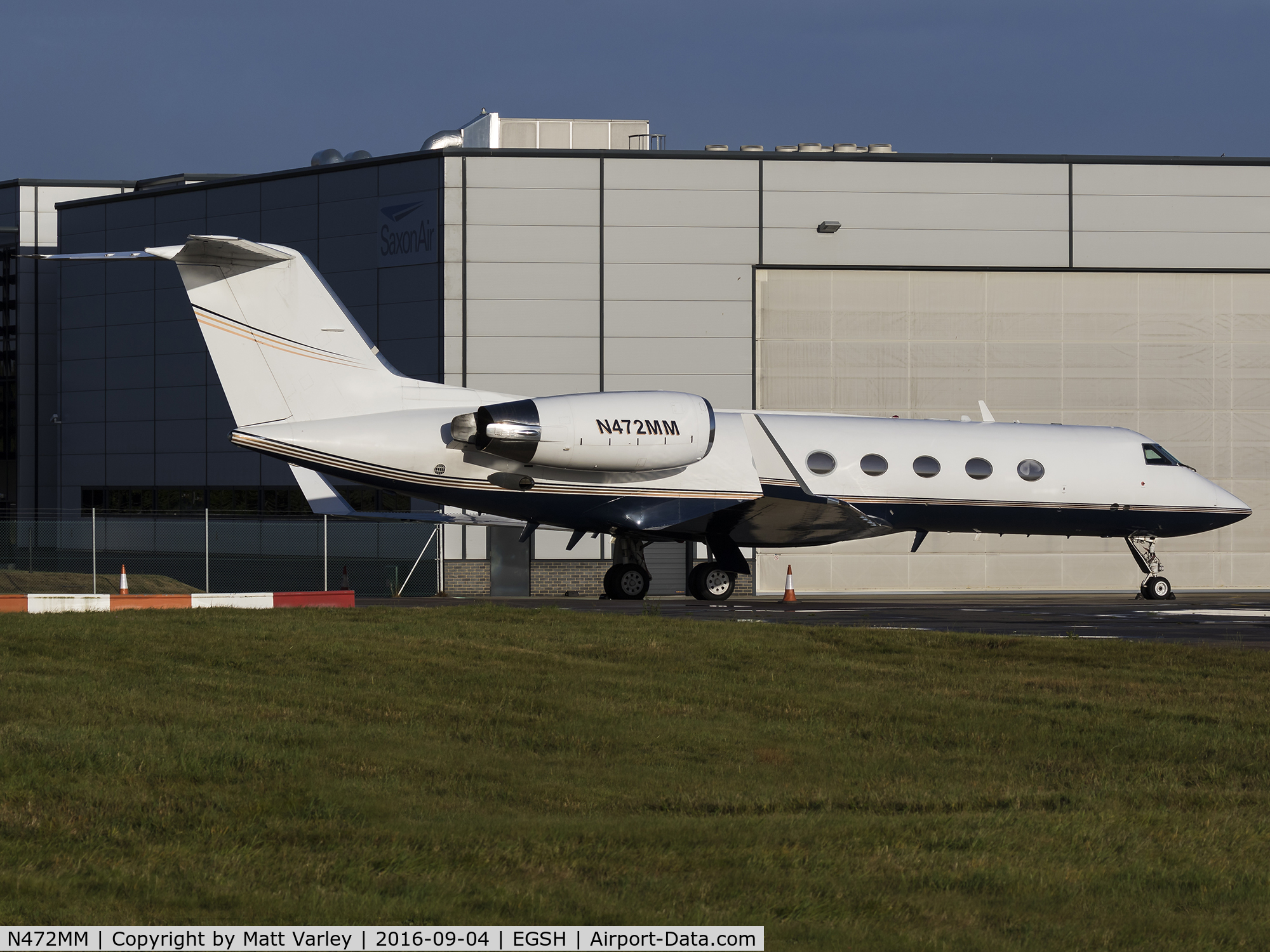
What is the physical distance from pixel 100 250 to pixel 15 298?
1495 cm

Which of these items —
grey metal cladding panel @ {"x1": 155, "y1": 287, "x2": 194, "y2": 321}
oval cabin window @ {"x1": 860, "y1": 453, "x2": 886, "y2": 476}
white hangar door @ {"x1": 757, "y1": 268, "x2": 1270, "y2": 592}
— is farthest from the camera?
grey metal cladding panel @ {"x1": 155, "y1": 287, "x2": 194, "y2": 321}

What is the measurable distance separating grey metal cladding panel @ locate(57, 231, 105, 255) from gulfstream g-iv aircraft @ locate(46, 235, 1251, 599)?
72.5ft

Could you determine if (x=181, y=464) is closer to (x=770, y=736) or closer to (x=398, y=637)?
(x=398, y=637)

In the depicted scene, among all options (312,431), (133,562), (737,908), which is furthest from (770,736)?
(133,562)

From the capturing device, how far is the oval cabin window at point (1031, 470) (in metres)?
24.0

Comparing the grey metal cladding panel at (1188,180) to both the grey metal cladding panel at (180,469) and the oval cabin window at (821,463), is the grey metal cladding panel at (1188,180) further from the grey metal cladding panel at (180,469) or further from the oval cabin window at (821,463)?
the grey metal cladding panel at (180,469)

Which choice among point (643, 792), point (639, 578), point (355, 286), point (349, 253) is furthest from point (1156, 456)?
point (349, 253)

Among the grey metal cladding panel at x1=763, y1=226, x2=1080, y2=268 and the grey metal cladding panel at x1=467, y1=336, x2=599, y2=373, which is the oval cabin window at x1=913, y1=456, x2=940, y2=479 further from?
A: the grey metal cladding panel at x1=467, y1=336, x2=599, y2=373

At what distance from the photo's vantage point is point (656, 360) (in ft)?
116

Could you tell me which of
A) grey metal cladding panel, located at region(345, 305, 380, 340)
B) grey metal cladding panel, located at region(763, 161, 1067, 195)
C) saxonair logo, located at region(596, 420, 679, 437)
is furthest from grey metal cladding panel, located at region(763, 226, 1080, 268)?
saxonair logo, located at region(596, 420, 679, 437)

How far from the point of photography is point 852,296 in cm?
3612

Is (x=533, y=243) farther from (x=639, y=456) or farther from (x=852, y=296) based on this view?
(x=639, y=456)

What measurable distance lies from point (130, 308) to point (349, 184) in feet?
32.5

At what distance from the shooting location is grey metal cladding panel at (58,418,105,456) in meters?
43.0
